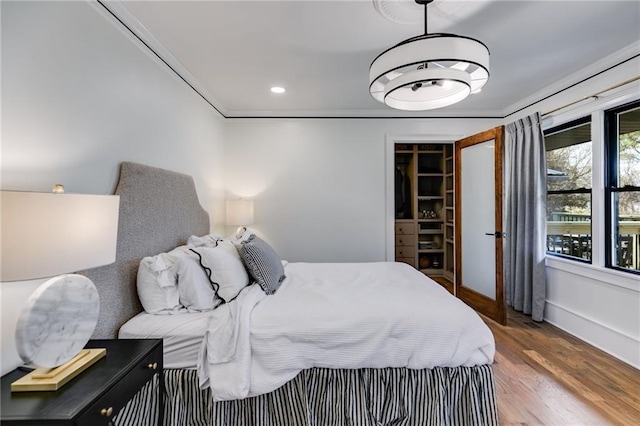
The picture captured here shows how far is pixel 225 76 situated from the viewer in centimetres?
290

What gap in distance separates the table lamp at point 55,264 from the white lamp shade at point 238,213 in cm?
244

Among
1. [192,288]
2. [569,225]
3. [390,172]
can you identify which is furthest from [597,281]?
[192,288]

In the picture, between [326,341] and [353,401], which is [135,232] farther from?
[353,401]

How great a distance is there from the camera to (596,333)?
2779 millimetres

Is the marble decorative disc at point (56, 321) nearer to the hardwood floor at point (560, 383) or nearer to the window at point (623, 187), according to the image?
the hardwood floor at point (560, 383)

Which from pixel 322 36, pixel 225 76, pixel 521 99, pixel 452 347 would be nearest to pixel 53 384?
pixel 452 347

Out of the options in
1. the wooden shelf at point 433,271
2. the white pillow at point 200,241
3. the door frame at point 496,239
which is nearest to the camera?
the white pillow at point 200,241

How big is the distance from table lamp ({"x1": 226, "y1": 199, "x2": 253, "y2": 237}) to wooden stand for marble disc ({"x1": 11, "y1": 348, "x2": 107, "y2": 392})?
252cm

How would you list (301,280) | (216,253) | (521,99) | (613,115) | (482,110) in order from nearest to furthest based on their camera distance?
(216,253), (301,280), (613,115), (521,99), (482,110)

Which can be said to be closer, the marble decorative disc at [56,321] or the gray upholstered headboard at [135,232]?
the marble decorative disc at [56,321]

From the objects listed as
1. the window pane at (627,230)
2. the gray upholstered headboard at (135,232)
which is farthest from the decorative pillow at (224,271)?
the window pane at (627,230)

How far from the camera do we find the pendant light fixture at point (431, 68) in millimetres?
1604

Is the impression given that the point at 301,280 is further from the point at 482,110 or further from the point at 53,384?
the point at 482,110

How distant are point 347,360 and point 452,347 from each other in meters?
0.58
